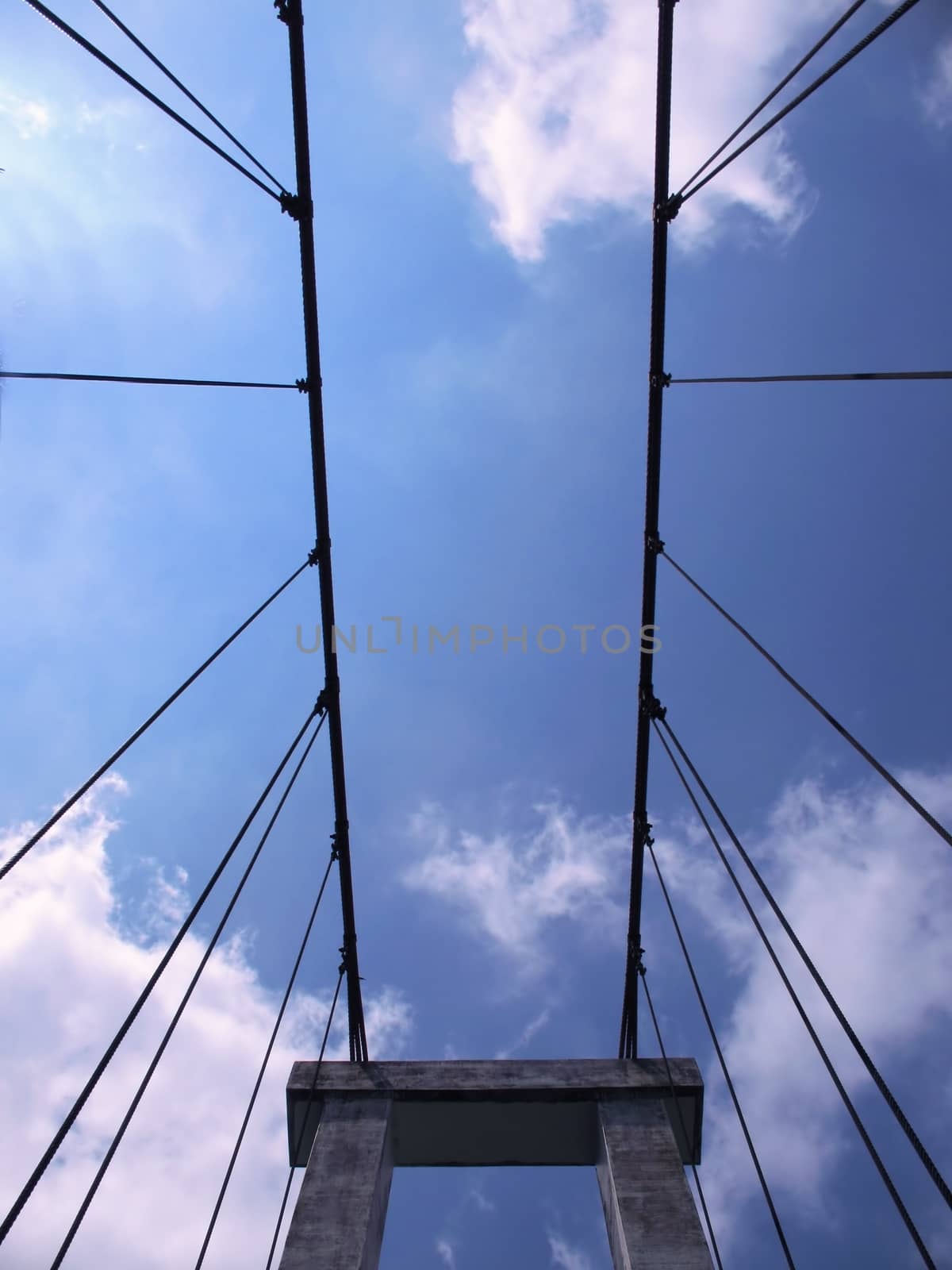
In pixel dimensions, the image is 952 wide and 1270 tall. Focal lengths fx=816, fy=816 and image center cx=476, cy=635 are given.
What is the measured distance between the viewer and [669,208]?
715 centimetres

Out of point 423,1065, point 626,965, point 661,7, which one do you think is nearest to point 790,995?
point 626,965

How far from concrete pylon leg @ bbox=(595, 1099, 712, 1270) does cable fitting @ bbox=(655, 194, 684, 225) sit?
355 inches

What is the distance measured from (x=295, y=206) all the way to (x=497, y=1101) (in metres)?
9.33

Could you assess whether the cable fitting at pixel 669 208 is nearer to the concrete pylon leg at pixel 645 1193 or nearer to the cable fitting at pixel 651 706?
the cable fitting at pixel 651 706

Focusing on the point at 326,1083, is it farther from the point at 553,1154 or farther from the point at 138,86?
the point at 138,86

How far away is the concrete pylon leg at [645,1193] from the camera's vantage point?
732cm

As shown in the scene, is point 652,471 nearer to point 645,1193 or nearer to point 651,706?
point 651,706

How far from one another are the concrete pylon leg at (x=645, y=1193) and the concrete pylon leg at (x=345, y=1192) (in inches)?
92.0

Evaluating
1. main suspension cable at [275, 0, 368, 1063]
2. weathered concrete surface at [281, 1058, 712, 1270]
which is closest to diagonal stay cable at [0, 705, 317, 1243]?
main suspension cable at [275, 0, 368, 1063]

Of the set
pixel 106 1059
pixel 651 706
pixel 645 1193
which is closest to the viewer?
pixel 106 1059

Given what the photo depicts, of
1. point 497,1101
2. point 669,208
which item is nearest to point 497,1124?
point 497,1101

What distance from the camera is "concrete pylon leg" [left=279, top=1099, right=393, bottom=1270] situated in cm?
734

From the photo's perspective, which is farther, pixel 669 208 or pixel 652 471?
pixel 652 471

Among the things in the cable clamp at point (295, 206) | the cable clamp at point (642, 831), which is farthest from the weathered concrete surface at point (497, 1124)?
the cable clamp at point (295, 206)
